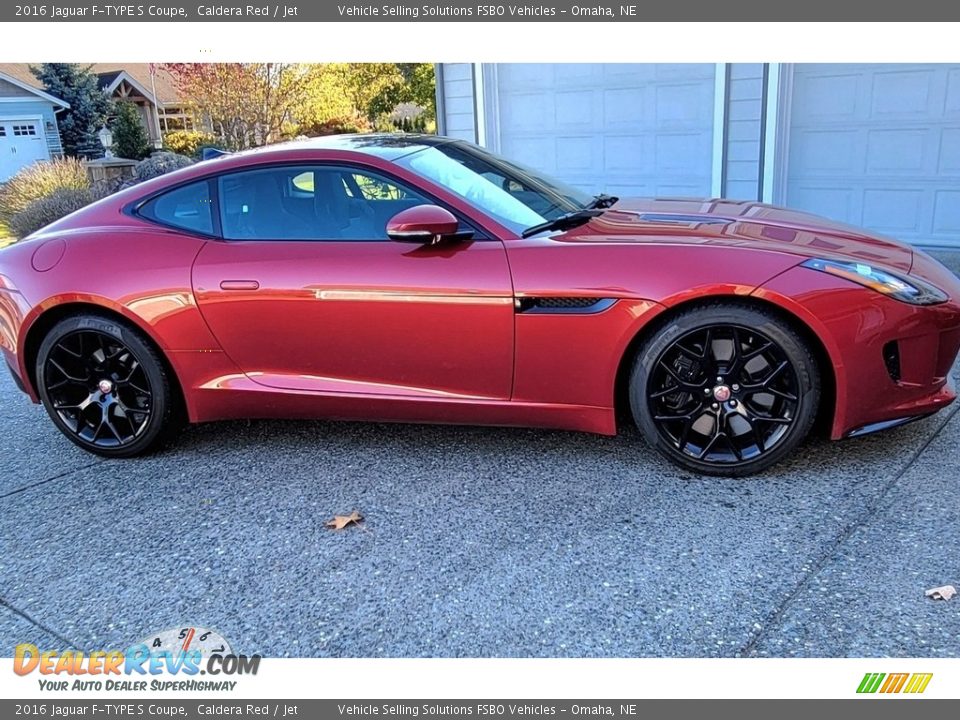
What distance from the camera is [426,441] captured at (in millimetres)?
3773

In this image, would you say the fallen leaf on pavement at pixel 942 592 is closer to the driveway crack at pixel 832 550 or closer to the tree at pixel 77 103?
the driveway crack at pixel 832 550

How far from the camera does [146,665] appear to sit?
7.61 ft

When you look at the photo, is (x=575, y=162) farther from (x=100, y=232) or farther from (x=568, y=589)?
(x=568, y=589)

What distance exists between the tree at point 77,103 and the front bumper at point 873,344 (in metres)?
31.6

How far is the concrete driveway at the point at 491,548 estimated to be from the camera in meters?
2.34

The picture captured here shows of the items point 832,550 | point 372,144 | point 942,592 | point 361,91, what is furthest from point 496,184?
point 361,91

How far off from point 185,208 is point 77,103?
31355mm

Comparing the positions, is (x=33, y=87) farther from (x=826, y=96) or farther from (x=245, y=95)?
(x=826, y=96)

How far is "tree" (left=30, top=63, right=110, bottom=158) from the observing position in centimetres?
2962

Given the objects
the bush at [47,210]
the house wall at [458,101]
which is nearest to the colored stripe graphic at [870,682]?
the house wall at [458,101]

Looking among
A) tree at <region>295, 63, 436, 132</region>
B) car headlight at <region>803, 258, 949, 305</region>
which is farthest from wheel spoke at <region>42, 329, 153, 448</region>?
tree at <region>295, 63, 436, 132</region>

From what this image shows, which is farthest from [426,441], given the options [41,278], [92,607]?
[41,278]

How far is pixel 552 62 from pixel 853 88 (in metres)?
3.06

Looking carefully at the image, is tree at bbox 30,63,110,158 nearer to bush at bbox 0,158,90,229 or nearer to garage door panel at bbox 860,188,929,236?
bush at bbox 0,158,90,229
